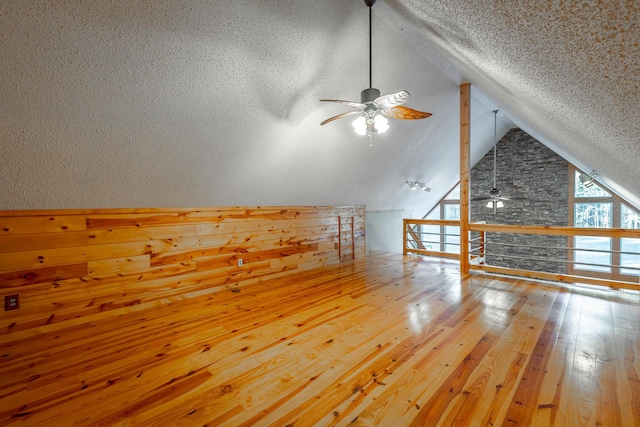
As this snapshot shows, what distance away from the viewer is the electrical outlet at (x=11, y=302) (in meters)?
2.34

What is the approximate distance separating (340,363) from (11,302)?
2.77 m

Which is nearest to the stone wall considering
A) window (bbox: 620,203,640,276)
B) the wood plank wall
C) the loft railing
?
the loft railing

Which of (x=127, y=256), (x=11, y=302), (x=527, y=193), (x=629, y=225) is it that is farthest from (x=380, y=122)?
(x=629, y=225)

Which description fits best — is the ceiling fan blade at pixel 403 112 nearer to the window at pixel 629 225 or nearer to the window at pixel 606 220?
the window at pixel 606 220

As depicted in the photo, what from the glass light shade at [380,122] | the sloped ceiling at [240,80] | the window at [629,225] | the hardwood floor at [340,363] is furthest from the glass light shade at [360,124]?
the window at [629,225]

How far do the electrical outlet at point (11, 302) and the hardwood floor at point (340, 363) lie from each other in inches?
10.1

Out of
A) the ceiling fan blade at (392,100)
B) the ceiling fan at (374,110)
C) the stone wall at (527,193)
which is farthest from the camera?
the stone wall at (527,193)

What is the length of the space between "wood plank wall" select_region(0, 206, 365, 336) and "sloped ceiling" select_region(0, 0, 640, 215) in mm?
197

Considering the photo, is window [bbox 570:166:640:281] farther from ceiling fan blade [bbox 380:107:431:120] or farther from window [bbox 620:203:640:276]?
ceiling fan blade [bbox 380:107:431:120]

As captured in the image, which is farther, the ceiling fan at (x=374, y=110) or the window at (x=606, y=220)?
the window at (x=606, y=220)

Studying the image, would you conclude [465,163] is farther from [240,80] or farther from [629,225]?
[629,225]

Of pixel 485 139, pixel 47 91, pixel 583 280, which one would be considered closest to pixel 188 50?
pixel 47 91

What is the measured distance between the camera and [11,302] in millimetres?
2359

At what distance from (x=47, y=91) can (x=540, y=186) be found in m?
9.25
